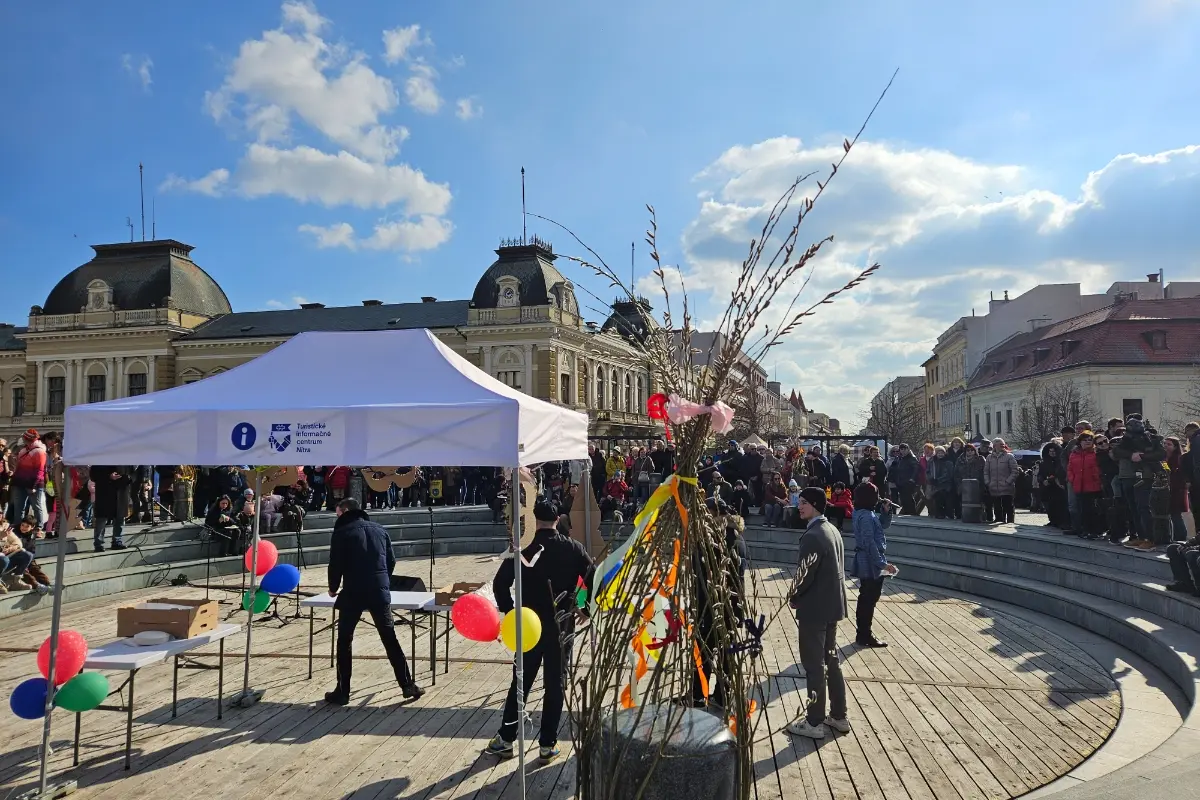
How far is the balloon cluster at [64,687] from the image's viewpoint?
512 cm

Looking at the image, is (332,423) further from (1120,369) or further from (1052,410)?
(1120,369)

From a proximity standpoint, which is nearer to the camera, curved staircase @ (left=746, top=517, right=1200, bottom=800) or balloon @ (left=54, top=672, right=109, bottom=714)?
curved staircase @ (left=746, top=517, right=1200, bottom=800)

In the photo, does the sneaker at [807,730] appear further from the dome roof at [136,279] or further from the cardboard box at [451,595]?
the dome roof at [136,279]

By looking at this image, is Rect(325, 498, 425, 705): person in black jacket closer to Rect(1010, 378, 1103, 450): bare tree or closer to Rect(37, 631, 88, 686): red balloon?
Rect(37, 631, 88, 686): red balloon

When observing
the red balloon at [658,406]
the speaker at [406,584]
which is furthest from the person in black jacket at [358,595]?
the red balloon at [658,406]

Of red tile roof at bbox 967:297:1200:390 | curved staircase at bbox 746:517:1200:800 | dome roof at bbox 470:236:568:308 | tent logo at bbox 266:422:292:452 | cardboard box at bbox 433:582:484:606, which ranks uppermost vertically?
dome roof at bbox 470:236:568:308

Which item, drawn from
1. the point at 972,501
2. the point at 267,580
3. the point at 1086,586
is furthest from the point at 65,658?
the point at 972,501

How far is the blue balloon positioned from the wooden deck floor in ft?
2.78

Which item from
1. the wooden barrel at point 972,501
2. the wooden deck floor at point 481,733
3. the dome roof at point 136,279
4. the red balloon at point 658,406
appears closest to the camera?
the red balloon at point 658,406

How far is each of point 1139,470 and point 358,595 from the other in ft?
34.6

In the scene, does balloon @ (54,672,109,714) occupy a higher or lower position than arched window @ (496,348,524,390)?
lower

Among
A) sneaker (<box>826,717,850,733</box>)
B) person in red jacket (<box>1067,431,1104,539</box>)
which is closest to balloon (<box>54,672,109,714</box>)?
sneaker (<box>826,717,850,733</box>)

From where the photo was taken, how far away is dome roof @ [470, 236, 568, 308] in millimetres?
51469

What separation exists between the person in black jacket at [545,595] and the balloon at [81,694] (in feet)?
8.79
